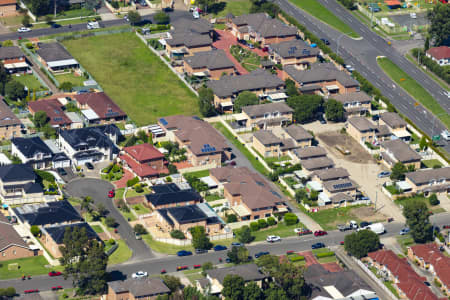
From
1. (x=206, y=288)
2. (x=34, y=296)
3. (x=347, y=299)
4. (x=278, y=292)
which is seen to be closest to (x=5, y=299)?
(x=34, y=296)

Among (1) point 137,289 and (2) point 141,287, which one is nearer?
(1) point 137,289

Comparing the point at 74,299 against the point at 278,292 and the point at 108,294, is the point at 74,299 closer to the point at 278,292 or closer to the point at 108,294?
the point at 108,294

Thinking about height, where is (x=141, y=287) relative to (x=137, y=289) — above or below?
above
